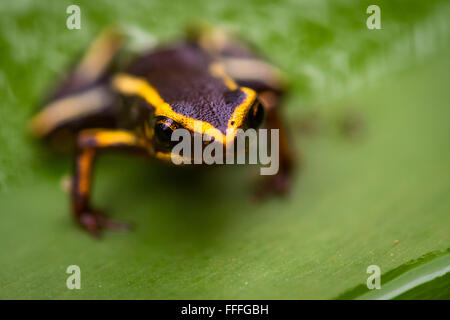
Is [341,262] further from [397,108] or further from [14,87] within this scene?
[14,87]

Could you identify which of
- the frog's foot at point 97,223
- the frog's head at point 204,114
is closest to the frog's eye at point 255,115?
the frog's head at point 204,114

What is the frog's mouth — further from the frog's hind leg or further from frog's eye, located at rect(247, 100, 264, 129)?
the frog's hind leg

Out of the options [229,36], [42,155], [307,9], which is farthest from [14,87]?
[307,9]

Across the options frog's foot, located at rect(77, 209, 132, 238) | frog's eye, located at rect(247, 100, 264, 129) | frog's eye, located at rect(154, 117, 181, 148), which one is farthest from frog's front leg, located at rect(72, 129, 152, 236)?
frog's eye, located at rect(247, 100, 264, 129)

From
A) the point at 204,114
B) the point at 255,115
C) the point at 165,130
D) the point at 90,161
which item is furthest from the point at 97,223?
the point at 255,115

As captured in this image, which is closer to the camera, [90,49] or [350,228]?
[350,228]

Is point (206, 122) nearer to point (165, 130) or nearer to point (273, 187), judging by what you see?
point (165, 130)
